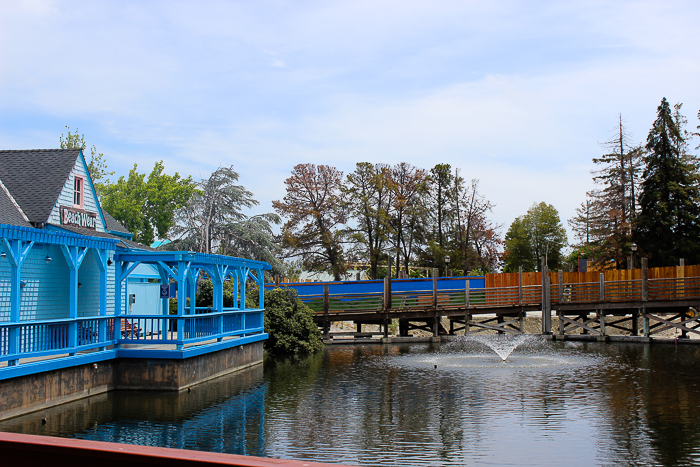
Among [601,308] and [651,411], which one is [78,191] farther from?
[601,308]

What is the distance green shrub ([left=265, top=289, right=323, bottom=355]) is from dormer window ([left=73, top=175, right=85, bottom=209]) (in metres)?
8.52

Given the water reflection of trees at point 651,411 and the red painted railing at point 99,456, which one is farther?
the water reflection of trees at point 651,411

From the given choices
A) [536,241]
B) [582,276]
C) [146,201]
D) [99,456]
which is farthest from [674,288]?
[146,201]

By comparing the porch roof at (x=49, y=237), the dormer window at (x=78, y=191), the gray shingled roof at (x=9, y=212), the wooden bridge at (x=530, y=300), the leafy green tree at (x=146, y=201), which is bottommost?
the wooden bridge at (x=530, y=300)

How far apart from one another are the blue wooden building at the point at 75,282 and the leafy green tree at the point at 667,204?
31907 mm

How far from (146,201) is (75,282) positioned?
5291 centimetres

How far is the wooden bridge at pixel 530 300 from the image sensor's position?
3125cm

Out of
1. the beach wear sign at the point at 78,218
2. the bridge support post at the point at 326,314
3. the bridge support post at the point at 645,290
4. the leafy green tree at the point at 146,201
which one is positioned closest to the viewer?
the beach wear sign at the point at 78,218

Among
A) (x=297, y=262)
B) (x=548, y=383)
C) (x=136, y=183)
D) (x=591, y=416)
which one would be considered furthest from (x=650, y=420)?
(x=136, y=183)

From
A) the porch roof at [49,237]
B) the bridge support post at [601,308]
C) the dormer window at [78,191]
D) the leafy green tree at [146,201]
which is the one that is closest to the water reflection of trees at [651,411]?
the bridge support post at [601,308]

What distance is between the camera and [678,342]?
2964cm

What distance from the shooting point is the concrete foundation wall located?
42.8 ft

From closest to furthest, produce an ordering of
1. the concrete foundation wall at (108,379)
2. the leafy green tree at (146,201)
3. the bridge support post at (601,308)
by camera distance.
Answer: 1. the concrete foundation wall at (108,379)
2. the bridge support post at (601,308)
3. the leafy green tree at (146,201)

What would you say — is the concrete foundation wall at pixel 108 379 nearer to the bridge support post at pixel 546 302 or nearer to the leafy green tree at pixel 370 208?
the bridge support post at pixel 546 302
